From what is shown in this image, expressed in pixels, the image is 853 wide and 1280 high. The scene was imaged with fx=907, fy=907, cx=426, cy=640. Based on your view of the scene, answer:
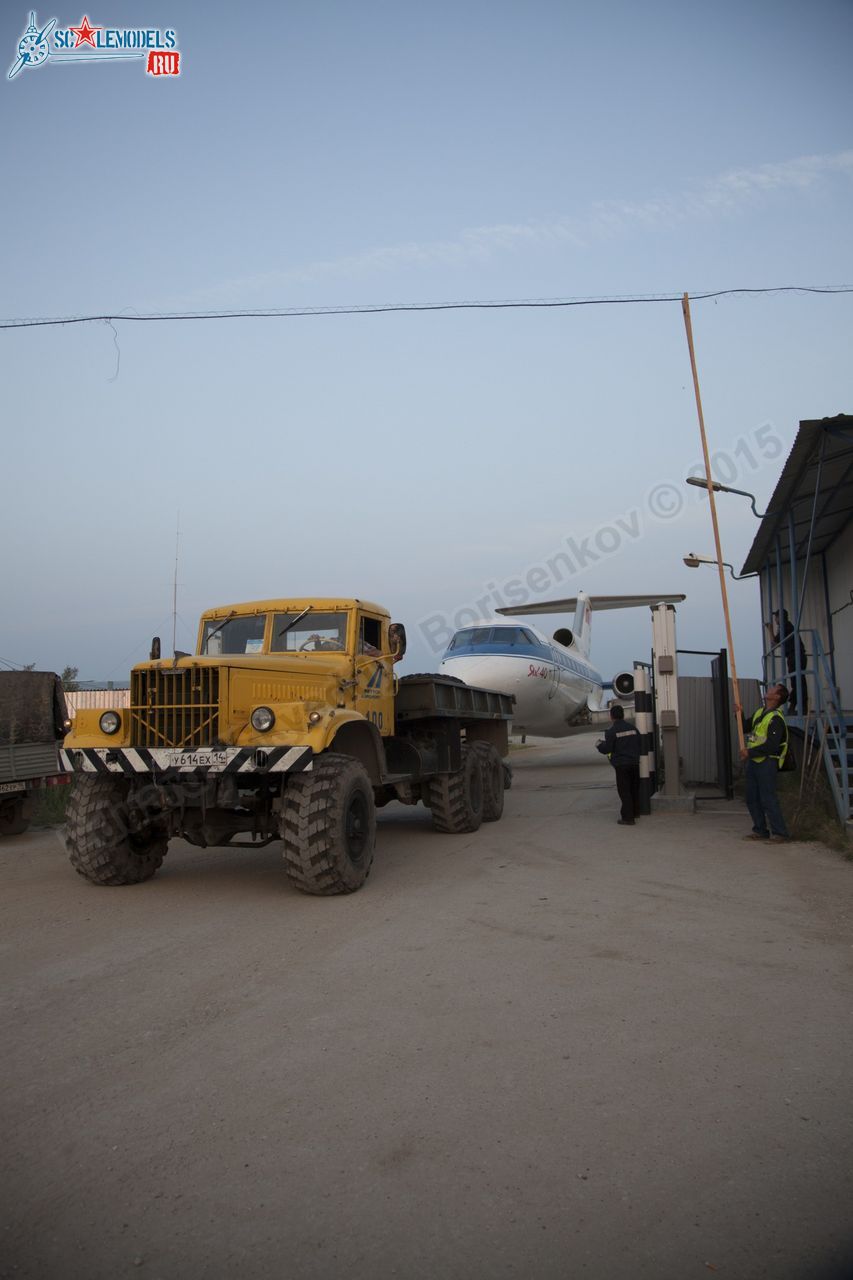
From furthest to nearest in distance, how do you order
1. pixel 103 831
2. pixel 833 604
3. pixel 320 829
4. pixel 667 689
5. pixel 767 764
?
1. pixel 833 604
2. pixel 667 689
3. pixel 767 764
4. pixel 103 831
5. pixel 320 829

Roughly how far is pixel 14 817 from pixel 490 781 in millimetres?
5929

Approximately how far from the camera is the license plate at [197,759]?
22.0 feet

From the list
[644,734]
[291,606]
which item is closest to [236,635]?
[291,606]

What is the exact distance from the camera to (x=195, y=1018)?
14.2 ft

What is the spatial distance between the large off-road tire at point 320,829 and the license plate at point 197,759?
1.84 feet

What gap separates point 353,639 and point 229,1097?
18.2 ft

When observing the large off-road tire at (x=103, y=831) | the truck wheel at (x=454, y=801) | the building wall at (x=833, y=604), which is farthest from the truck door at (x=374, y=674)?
the building wall at (x=833, y=604)

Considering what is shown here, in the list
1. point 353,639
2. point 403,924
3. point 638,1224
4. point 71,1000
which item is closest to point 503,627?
point 353,639

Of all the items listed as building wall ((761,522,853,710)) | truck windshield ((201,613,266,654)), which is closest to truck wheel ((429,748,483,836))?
truck windshield ((201,613,266,654))

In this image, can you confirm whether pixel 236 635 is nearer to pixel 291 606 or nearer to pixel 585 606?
pixel 291 606

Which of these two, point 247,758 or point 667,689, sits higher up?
point 667,689

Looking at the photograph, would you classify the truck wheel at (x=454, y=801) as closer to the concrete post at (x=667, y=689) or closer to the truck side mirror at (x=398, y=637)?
the truck side mirror at (x=398, y=637)

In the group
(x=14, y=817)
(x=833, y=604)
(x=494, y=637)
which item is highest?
(x=833, y=604)

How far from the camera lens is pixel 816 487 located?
1057 centimetres
